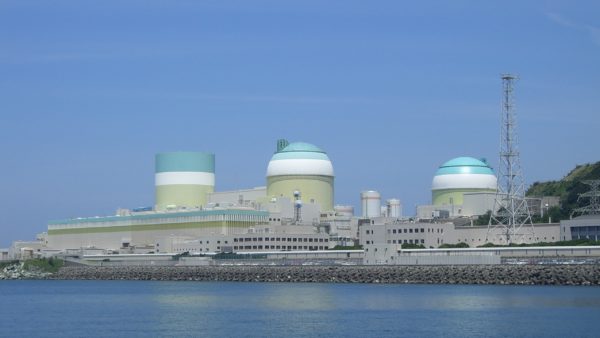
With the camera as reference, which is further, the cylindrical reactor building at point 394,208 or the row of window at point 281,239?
the cylindrical reactor building at point 394,208

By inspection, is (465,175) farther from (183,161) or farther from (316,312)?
(316,312)

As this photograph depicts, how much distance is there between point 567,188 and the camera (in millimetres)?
129125

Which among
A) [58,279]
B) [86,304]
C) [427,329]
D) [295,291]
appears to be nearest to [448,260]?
→ [295,291]

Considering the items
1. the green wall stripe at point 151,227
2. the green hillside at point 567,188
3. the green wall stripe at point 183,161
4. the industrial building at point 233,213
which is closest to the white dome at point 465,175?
the green hillside at point 567,188

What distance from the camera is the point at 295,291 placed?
74.4 m

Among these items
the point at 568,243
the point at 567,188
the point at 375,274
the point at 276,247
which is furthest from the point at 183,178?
the point at 568,243

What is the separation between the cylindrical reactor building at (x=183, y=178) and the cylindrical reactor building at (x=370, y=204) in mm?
18424

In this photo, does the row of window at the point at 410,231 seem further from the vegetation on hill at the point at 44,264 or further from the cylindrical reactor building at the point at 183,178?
the vegetation on hill at the point at 44,264

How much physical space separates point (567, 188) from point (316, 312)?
78600 mm

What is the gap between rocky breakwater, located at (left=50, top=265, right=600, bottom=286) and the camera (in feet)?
245

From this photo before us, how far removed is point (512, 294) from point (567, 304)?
8447 millimetres

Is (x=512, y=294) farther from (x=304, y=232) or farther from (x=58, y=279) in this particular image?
(x=58, y=279)

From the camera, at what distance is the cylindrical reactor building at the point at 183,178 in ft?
423

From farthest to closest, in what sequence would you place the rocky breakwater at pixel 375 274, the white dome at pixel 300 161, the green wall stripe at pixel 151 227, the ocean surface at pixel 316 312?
the white dome at pixel 300 161 → the green wall stripe at pixel 151 227 → the rocky breakwater at pixel 375 274 → the ocean surface at pixel 316 312
